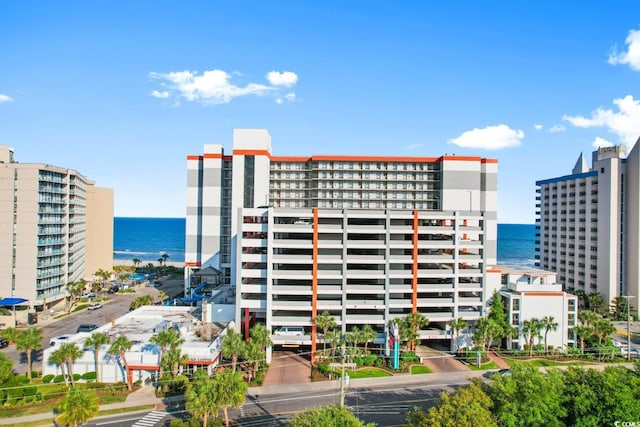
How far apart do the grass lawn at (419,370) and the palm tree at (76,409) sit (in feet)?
115

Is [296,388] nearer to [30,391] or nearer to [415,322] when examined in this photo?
[415,322]

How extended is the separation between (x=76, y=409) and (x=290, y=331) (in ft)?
90.5

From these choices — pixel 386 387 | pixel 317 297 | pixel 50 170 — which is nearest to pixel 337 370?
pixel 386 387

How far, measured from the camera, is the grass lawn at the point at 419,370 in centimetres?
4931

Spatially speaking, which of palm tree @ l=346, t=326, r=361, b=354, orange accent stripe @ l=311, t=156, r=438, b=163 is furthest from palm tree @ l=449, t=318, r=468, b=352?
orange accent stripe @ l=311, t=156, r=438, b=163

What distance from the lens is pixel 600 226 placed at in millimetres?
83938

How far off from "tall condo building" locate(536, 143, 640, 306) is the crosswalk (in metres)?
86.8

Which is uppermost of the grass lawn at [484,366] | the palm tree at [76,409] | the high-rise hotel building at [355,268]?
the high-rise hotel building at [355,268]

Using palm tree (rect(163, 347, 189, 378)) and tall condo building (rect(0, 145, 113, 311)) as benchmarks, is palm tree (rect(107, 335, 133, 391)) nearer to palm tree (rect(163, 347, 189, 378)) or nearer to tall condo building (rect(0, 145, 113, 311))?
palm tree (rect(163, 347, 189, 378))

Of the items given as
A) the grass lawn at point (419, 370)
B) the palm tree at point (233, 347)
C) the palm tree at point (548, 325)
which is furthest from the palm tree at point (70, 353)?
the palm tree at point (548, 325)

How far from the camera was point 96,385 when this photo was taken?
4331cm

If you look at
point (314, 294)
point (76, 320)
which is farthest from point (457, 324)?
point (76, 320)

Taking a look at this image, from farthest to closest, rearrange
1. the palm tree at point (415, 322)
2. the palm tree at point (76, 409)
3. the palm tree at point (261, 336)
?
the palm tree at point (415, 322), the palm tree at point (261, 336), the palm tree at point (76, 409)

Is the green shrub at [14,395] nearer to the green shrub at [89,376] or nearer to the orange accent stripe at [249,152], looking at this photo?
the green shrub at [89,376]
